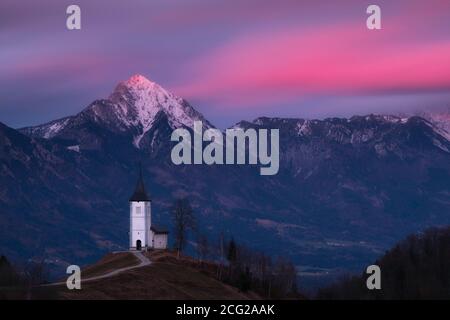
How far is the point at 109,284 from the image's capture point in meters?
198
